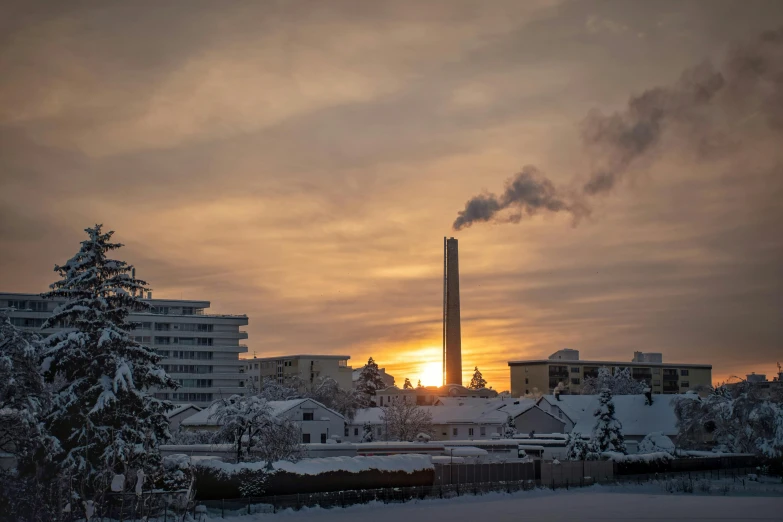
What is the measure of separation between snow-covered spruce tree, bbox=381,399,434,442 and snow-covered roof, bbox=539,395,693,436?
56.4 ft

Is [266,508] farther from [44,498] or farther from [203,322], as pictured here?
[203,322]

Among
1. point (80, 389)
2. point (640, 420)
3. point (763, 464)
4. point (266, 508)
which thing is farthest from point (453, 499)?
point (640, 420)

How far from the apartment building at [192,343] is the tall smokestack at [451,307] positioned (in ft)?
119

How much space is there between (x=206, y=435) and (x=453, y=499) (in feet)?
145

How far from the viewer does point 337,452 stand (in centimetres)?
8862

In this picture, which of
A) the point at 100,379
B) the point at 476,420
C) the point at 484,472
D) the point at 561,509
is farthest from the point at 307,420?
the point at 100,379

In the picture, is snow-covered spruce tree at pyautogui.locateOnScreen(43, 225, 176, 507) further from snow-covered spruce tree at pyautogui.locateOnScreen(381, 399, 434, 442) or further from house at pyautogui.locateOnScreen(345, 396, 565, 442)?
house at pyautogui.locateOnScreen(345, 396, 565, 442)

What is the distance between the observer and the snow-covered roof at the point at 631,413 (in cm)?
11575

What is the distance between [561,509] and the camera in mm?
56125

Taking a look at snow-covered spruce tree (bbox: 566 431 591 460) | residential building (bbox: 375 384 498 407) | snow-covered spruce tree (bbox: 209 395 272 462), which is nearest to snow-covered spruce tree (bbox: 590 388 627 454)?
snow-covered spruce tree (bbox: 566 431 591 460)

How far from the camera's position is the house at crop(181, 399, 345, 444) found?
3974 inches

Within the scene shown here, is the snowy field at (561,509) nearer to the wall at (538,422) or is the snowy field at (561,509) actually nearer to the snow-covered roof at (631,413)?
the snow-covered roof at (631,413)

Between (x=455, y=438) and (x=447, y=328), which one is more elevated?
(x=447, y=328)

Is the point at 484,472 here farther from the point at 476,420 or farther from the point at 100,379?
the point at 476,420
